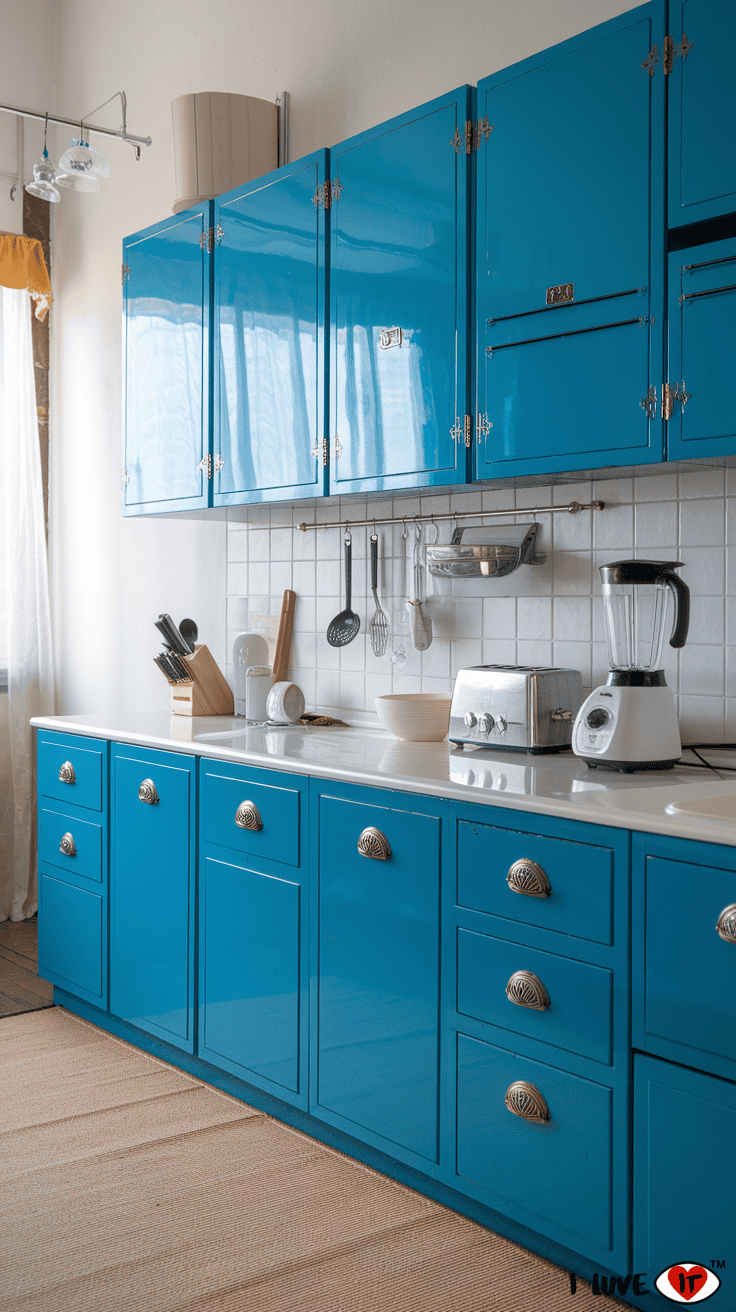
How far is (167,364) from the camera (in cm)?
341

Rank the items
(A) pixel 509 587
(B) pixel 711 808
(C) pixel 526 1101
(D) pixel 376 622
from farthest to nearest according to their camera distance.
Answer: (D) pixel 376 622 < (A) pixel 509 587 < (C) pixel 526 1101 < (B) pixel 711 808

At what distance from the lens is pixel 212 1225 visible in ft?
7.13

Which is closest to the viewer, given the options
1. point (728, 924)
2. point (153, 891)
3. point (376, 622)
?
point (728, 924)

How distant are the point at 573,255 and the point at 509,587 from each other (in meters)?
0.86

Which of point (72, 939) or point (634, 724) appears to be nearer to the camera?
point (634, 724)

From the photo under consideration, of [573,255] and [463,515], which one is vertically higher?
[573,255]

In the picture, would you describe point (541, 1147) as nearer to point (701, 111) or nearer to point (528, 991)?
point (528, 991)

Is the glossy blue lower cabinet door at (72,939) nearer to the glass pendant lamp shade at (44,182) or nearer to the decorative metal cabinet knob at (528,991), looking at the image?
the decorative metal cabinet knob at (528,991)

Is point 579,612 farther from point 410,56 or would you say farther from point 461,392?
point 410,56

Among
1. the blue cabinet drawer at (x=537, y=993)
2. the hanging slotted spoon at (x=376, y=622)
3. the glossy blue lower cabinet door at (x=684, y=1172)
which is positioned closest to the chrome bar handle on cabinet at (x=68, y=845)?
the hanging slotted spoon at (x=376, y=622)

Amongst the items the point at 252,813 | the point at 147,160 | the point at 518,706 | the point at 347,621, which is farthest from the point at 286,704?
the point at 147,160

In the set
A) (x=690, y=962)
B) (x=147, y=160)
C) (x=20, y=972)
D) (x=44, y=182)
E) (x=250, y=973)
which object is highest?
(x=147, y=160)

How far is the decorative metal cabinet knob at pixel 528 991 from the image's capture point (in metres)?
1.95

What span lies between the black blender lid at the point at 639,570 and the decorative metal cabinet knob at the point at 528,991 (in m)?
0.81
